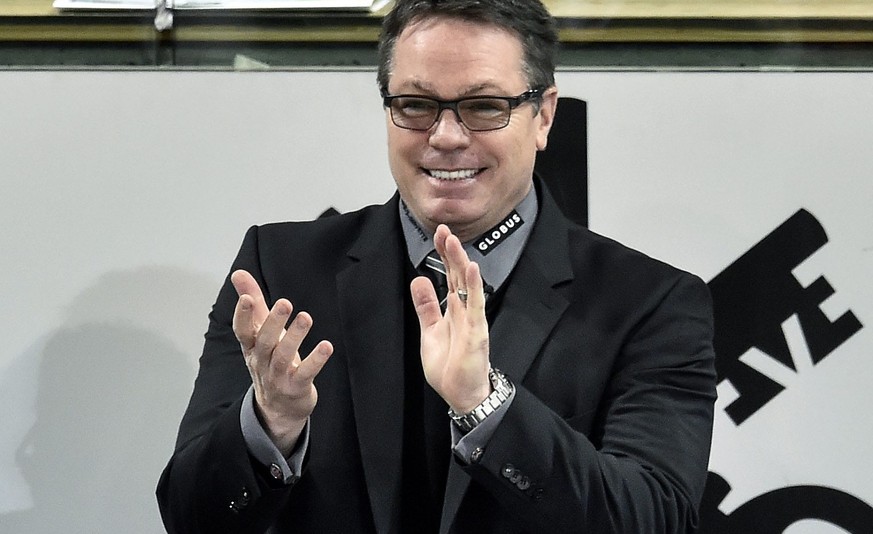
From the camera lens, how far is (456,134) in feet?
5.04

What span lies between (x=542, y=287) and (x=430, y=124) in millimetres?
271

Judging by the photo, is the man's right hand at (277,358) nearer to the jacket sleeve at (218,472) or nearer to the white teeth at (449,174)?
the jacket sleeve at (218,472)

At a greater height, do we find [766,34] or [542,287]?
[766,34]

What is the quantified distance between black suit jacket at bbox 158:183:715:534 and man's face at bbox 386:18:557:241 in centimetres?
11

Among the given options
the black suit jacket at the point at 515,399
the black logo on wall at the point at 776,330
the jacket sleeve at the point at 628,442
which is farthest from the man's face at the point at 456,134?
the black logo on wall at the point at 776,330

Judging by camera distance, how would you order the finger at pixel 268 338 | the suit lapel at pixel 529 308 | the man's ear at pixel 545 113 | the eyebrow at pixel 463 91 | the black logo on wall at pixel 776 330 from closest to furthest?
the finger at pixel 268 338 → the suit lapel at pixel 529 308 → the eyebrow at pixel 463 91 → the man's ear at pixel 545 113 → the black logo on wall at pixel 776 330

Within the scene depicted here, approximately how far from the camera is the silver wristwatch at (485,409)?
1278mm

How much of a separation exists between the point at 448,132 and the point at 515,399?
1.37 feet

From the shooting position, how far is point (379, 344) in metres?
1.55

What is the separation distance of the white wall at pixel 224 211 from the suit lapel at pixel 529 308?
0.69m

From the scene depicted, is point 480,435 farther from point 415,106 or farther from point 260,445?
point 415,106

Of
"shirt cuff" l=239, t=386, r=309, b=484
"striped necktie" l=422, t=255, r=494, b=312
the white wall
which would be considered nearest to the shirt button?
"shirt cuff" l=239, t=386, r=309, b=484

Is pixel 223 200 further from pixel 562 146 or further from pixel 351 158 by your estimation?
pixel 562 146

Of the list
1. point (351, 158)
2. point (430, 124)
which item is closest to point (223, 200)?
point (351, 158)
